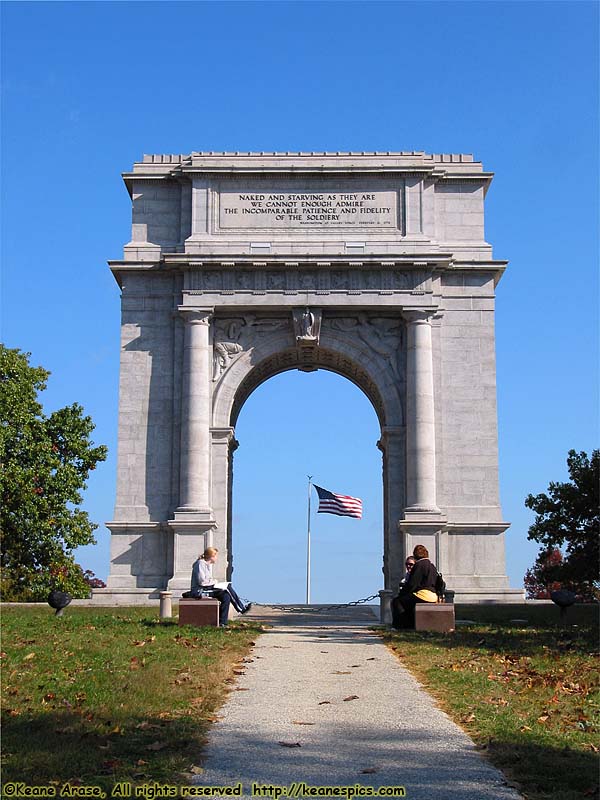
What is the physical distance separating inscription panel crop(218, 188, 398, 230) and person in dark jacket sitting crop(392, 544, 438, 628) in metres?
19.7

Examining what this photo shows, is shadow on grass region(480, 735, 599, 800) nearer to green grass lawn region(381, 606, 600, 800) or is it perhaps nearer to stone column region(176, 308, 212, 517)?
green grass lawn region(381, 606, 600, 800)

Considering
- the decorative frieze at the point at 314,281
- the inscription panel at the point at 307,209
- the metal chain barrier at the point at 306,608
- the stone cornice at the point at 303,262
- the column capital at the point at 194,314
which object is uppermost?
the inscription panel at the point at 307,209

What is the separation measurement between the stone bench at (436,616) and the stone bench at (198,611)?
14.5ft

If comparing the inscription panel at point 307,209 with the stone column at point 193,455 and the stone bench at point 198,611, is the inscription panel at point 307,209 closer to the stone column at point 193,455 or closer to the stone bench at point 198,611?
the stone column at point 193,455

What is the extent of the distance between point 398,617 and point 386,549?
15871mm

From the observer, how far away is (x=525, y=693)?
14797mm

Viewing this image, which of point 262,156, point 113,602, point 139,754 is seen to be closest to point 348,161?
point 262,156

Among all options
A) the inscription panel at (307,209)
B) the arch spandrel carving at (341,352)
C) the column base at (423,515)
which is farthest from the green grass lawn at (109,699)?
the inscription panel at (307,209)

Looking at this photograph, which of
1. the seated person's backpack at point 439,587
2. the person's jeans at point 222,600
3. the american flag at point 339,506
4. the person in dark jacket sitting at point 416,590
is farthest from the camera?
the american flag at point 339,506

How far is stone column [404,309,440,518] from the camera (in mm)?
38469

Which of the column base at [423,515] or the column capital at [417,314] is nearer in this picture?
the column base at [423,515]

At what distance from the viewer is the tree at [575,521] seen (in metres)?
42.0

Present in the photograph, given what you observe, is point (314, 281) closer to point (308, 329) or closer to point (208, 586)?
point (308, 329)

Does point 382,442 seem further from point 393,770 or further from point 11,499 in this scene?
point 393,770
